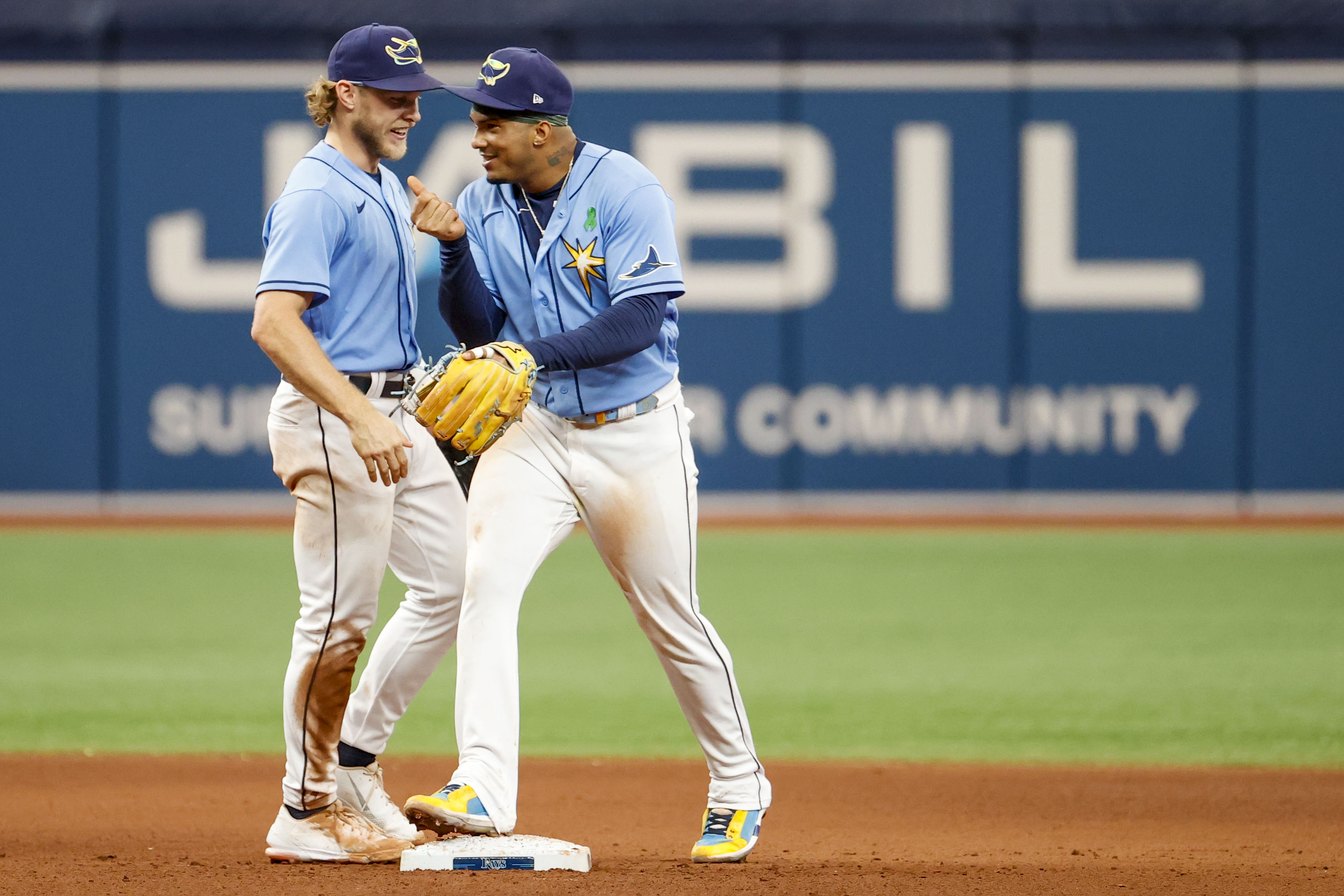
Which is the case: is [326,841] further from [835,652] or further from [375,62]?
[835,652]

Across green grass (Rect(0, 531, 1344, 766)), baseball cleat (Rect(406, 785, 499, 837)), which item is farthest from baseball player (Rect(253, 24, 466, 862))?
green grass (Rect(0, 531, 1344, 766))

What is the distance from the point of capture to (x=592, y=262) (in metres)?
3.80

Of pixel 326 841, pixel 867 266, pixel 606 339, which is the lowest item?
pixel 326 841

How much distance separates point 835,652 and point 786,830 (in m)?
2.88

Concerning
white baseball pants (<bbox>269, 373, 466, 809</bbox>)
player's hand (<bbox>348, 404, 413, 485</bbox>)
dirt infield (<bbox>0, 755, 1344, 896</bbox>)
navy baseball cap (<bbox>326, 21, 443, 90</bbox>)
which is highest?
navy baseball cap (<bbox>326, 21, 443, 90</bbox>)

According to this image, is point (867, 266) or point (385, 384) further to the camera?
point (867, 266)

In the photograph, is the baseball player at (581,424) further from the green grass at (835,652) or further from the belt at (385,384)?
the green grass at (835,652)

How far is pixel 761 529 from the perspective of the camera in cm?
1189

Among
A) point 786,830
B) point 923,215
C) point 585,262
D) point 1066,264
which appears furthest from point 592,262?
point 1066,264

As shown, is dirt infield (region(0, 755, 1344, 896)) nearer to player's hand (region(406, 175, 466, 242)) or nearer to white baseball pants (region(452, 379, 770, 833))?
white baseball pants (region(452, 379, 770, 833))

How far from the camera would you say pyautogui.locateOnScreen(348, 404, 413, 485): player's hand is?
348 centimetres

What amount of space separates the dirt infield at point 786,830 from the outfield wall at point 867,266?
7637 mm

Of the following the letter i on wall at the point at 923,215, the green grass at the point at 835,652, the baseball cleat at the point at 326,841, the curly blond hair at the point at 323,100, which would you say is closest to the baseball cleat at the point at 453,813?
the baseball cleat at the point at 326,841

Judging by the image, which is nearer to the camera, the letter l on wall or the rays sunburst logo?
the rays sunburst logo
